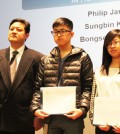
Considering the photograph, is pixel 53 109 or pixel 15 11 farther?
pixel 15 11

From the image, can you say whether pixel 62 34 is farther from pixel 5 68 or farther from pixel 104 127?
pixel 104 127

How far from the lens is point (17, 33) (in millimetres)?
2520

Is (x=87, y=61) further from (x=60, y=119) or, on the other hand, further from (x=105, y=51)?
(x=60, y=119)

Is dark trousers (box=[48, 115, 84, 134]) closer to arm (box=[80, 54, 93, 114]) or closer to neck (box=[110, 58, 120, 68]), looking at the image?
arm (box=[80, 54, 93, 114])

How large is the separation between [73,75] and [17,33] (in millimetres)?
613

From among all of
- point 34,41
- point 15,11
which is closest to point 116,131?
point 34,41

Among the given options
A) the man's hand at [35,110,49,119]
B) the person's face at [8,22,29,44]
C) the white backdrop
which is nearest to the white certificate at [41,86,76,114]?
the man's hand at [35,110,49,119]

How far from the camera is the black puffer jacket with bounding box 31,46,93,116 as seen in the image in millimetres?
2207

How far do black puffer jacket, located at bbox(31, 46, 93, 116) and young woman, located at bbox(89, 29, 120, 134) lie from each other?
0.25 feet

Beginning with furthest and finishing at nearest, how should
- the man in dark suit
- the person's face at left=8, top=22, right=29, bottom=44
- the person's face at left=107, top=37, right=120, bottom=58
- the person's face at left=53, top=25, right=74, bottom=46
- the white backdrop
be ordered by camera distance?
the white backdrop < the person's face at left=8, top=22, right=29, bottom=44 < the man in dark suit < the person's face at left=53, top=25, right=74, bottom=46 < the person's face at left=107, top=37, right=120, bottom=58

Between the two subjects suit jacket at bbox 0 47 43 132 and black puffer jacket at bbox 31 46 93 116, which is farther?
suit jacket at bbox 0 47 43 132

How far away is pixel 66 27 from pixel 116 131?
2.62ft

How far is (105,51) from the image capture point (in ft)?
7.31

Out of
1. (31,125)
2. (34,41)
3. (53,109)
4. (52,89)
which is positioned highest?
Answer: (34,41)
